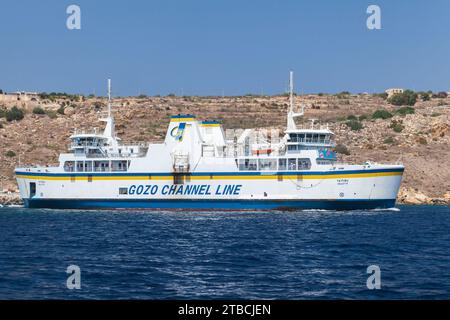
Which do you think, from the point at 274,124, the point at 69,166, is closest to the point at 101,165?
the point at 69,166

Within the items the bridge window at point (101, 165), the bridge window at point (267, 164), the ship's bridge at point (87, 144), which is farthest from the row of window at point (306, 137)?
the ship's bridge at point (87, 144)

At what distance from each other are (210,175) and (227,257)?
2531 cm

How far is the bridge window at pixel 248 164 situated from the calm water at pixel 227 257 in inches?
332

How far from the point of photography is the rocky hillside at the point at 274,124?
72756 millimetres

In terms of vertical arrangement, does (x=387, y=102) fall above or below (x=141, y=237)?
above

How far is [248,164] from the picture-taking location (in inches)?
2066

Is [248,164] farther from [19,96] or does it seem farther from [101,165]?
[19,96]

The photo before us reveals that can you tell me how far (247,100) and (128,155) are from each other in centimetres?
6520

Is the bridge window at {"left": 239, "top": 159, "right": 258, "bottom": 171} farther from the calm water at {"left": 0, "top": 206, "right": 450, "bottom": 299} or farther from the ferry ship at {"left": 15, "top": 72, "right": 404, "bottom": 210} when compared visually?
the calm water at {"left": 0, "top": 206, "right": 450, "bottom": 299}

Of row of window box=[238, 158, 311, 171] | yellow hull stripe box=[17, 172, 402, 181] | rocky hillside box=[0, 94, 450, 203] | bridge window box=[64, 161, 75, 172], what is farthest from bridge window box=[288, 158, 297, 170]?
bridge window box=[64, 161, 75, 172]

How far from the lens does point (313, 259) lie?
2675 centimetres

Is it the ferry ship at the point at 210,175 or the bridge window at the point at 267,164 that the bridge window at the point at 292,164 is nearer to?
the ferry ship at the point at 210,175
